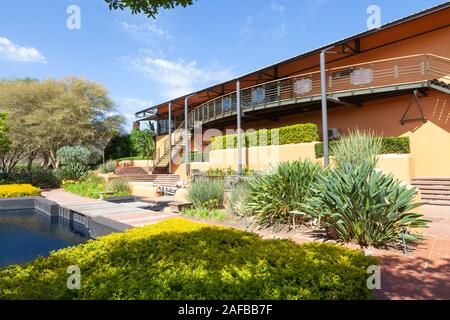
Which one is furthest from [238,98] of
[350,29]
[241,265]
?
[241,265]

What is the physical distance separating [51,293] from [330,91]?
14.7 meters

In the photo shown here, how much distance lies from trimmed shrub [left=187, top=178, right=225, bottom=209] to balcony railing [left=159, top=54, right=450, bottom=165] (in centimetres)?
835

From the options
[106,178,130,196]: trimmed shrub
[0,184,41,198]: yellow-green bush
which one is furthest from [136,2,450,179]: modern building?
[0,184,41,198]: yellow-green bush

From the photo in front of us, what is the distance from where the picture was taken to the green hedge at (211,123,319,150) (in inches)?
572

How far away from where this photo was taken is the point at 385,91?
13.1 m

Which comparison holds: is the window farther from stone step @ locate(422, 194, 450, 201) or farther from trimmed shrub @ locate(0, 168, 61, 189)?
trimmed shrub @ locate(0, 168, 61, 189)

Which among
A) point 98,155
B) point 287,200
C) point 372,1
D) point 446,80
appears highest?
point 372,1

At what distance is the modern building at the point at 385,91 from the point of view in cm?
1267

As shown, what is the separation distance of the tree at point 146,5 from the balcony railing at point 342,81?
464 inches

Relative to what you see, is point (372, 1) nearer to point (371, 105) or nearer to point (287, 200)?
point (371, 105)

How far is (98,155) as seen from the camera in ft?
108

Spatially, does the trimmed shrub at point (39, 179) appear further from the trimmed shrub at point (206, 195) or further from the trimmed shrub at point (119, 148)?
the trimmed shrub at point (206, 195)

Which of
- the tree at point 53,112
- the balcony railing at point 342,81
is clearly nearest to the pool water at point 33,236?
the balcony railing at point 342,81

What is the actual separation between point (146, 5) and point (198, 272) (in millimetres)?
3374
